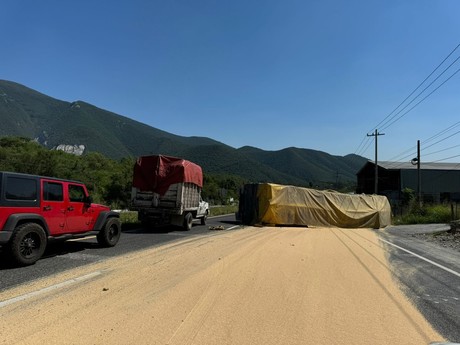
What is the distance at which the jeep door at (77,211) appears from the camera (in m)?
10.4

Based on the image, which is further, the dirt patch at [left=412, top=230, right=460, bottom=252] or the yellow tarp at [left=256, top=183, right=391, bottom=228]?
the yellow tarp at [left=256, top=183, right=391, bottom=228]

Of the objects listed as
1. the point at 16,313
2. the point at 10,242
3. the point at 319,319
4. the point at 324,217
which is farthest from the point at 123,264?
the point at 324,217

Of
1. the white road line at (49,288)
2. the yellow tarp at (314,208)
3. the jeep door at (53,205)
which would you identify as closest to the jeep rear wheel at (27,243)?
the jeep door at (53,205)

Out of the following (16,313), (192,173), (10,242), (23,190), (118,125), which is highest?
(118,125)

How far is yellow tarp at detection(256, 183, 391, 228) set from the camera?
2559 centimetres

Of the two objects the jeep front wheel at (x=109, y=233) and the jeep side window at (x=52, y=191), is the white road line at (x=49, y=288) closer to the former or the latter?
the jeep side window at (x=52, y=191)

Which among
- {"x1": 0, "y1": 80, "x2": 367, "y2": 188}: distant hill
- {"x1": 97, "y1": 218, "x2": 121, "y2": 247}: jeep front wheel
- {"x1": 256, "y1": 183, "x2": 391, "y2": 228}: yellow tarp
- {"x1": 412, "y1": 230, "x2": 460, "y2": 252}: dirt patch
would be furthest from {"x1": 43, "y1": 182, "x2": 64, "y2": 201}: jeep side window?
{"x1": 0, "y1": 80, "x2": 367, "y2": 188}: distant hill

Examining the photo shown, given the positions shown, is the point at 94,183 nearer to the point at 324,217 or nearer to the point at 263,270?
the point at 324,217

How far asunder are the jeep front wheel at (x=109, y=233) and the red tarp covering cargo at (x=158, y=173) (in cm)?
621

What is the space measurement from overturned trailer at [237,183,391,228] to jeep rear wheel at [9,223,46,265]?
1767cm

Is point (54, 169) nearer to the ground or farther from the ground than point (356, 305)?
farther from the ground

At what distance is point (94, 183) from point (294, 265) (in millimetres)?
55096

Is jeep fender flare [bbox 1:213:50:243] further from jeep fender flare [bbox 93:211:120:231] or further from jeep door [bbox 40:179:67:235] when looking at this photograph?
jeep fender flare [bbox 93:211:120:231]

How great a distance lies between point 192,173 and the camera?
2042 centimetres
